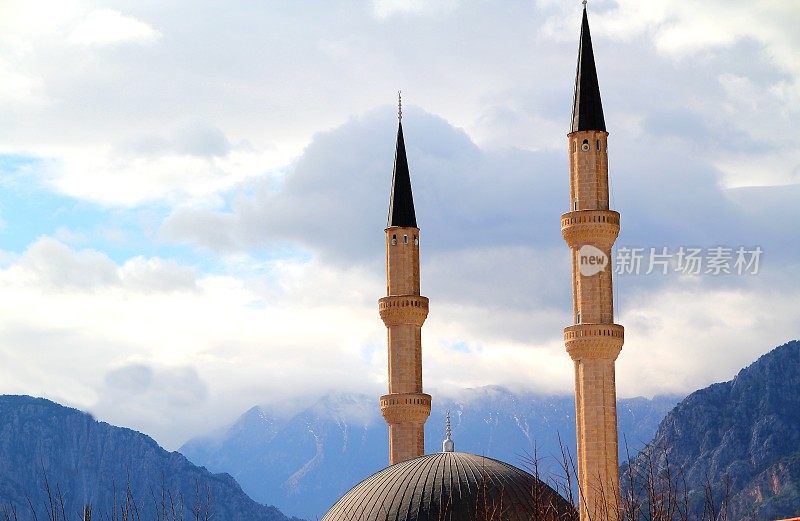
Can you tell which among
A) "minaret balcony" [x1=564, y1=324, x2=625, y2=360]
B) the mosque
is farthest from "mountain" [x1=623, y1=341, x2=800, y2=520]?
"minaret balcony" [x1=564, y1=324, x2=625, y2=360]

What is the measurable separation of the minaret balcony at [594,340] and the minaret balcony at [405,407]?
1255 centimetres

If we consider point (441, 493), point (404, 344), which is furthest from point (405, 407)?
point (441, 493)

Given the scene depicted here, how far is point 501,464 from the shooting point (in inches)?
2379

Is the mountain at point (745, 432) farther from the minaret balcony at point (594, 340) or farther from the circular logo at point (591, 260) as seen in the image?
the minaret balcony at point (594, 340)

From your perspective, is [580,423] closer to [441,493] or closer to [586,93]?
[441,493]

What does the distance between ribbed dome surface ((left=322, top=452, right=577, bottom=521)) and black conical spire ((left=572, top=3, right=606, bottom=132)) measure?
46.0 ft

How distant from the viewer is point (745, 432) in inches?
7328

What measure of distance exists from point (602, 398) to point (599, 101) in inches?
474

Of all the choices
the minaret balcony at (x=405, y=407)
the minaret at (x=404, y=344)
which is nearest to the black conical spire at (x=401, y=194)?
the minaret at (x=404, y=344)

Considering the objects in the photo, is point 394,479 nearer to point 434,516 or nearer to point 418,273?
point 434,516

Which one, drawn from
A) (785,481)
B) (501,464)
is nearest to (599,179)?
(501,464)

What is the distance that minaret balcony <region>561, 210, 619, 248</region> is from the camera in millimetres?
55500

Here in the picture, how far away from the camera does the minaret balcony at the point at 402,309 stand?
218 feet

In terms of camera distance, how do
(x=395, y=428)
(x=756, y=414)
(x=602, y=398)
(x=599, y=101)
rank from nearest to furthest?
(x=602, y=398) → (x=599, y=101) → (x=395, y=428) → (x=756, y=414)
